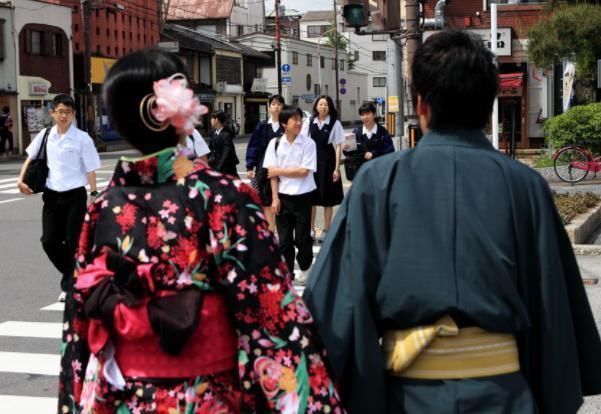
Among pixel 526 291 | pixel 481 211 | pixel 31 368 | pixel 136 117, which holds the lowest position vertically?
pixel 31 368

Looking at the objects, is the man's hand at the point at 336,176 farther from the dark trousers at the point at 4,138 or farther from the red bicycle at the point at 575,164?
the dark trousers at the point at 4,138

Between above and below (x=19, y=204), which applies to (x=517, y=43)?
above

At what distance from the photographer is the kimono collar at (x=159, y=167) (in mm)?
2473

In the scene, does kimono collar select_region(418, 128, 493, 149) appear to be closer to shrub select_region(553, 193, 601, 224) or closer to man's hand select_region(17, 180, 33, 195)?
man's hand select_region(17, 180, 33, 195)

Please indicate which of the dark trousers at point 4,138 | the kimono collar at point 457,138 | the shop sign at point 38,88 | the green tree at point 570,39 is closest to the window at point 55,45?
the shop sign at point 38,88

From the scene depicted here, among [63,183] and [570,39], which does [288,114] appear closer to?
[63,183]

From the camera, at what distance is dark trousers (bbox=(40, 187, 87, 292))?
774 cm

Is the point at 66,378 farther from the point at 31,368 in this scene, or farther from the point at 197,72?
the point at 197,72

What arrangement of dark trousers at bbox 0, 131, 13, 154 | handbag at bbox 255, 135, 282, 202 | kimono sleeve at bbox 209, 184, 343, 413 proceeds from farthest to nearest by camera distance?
dark trousers at bbox 0, 131, 13, 154
handbag at bbox 255, 135, 282, 202
kimono sleeve at bbox 209, 184, 343, 413

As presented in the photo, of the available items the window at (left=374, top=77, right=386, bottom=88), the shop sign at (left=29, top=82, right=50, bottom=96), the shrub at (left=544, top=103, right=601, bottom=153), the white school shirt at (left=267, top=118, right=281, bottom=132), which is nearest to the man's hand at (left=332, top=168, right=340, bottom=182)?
the white school shirt at (left=267, top=118, right=281, bottom=132)

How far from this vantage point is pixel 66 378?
2.61m

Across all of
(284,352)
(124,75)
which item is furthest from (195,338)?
(124,75)

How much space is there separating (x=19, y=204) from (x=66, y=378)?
50.9ft

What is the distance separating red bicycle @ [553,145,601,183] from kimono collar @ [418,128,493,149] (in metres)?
15.1
